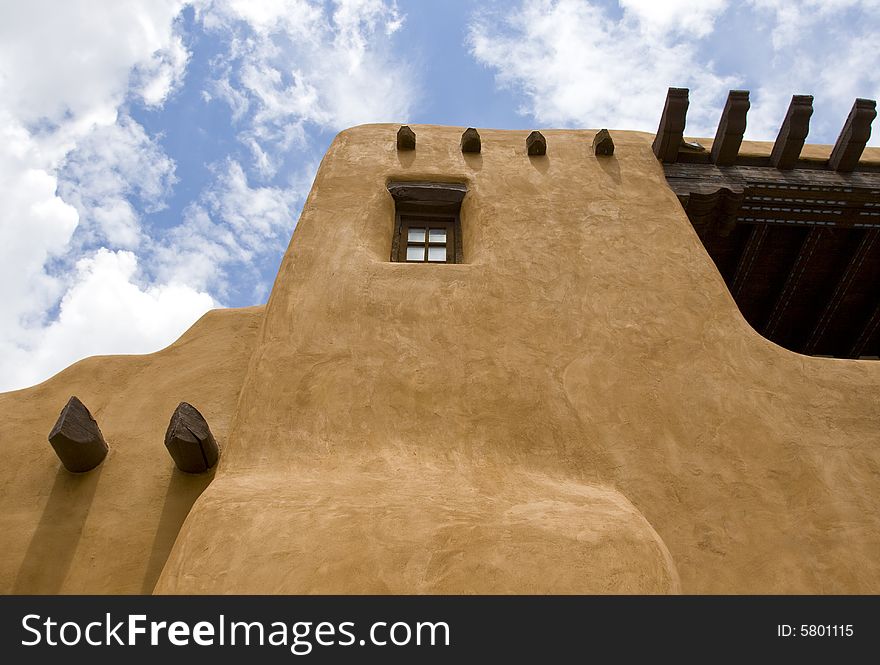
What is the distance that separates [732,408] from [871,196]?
13.8 ft

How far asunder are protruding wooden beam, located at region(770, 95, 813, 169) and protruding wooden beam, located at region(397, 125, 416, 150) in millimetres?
3965

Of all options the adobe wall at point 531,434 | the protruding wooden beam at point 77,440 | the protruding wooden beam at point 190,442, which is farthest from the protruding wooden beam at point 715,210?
the protruding wooden beam at point 77,440

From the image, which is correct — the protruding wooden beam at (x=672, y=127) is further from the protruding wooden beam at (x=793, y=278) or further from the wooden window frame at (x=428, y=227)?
the wooden window frame at (x=428, y=227)

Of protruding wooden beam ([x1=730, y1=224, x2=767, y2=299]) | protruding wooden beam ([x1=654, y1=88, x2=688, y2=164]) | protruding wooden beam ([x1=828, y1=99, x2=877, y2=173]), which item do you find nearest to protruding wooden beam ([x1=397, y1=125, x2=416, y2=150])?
protruding wooden beam ([x1=654, y1=88, x2=688, y2=164])

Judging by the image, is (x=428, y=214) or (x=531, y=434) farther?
(x=428, y=214)

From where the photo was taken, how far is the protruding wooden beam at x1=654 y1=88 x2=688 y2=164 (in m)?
6.52

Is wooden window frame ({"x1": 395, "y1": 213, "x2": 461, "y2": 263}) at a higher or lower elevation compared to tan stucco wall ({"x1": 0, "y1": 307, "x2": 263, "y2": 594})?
higher

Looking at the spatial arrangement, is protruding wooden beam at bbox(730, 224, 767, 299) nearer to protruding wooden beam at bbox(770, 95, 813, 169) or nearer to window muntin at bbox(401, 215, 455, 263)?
protruding wooden beam at bbox(770, 95, 813, 169)

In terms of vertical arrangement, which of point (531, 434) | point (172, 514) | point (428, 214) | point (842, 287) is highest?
point (842, 287)

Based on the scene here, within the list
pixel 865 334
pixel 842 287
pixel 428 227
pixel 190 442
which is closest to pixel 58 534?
pixel 190 442

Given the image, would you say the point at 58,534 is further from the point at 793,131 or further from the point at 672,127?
the point at 793,131

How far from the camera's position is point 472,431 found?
3635 millimetres

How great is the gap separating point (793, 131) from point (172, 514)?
22.8ft
